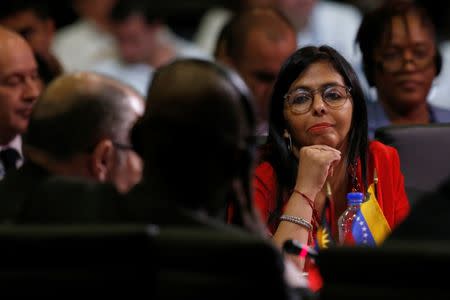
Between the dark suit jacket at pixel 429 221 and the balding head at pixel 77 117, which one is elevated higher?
the dark suit jacket at pixel 429 221

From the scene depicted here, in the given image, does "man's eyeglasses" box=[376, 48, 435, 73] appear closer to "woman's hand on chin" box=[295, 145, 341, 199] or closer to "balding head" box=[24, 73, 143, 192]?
"woman's hand on chin" box=[295, 145, 341, 199]

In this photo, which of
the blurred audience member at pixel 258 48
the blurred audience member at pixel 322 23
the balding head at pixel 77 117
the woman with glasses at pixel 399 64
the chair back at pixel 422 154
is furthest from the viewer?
the blurred audience member at pixel 322 23

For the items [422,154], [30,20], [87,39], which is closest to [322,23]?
[87,39]

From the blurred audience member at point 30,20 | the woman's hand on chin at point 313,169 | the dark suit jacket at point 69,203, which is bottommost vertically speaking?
the blurred audience member at point 30,20

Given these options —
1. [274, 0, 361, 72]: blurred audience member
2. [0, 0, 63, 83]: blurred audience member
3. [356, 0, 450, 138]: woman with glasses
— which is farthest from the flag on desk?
[274, 0, 361, 72]: blurred audience member

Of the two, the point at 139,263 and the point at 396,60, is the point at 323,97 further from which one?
the point at 139,263

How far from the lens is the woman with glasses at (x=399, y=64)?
4668 millimetres

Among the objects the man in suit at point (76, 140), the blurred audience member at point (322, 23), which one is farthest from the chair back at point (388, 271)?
the blurred audience member at point (322, 23)

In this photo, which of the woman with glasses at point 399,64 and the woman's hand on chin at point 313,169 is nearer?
the woman's hand on chin at point 313,169

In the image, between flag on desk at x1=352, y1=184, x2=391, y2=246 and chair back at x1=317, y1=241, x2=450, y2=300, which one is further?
flag on desk at x1=352, y1=184, x2=391, y2=246

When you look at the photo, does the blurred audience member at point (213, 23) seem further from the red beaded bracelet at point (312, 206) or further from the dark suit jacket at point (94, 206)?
the dark suit jacket at point (94, 206)

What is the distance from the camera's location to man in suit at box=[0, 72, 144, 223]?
2650 millimetres

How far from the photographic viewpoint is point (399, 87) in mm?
4672

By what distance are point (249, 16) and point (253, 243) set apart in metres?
3.33
